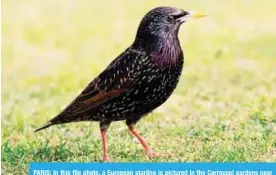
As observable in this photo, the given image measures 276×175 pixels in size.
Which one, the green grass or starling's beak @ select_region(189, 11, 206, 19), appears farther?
the green grass

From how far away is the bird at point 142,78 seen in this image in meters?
6.95

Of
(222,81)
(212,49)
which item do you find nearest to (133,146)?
(222,81)

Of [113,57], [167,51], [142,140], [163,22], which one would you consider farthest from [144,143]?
[113,57]

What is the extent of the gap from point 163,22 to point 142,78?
44 cm

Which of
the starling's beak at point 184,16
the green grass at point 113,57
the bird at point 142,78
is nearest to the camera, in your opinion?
the bird at point 142,78

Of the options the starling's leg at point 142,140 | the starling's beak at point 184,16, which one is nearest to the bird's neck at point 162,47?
the starling's beak at point 184,16

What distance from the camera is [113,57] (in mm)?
10477

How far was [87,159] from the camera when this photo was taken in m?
7.23

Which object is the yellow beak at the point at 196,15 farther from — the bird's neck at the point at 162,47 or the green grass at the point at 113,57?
the green grass at the point at 113,57
